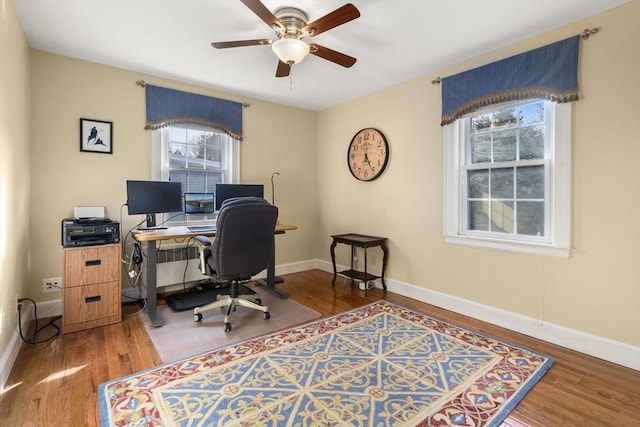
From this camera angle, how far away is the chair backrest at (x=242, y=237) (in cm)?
254

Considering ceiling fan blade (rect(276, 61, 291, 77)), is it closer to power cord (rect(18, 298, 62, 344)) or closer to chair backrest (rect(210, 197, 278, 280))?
chair backrest (rect(210, 197, 278, 280))

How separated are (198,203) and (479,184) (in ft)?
9.70

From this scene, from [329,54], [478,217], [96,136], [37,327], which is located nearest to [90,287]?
[37,327]

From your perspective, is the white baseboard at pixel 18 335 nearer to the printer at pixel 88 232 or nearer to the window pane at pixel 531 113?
the printer at pixel 88 232

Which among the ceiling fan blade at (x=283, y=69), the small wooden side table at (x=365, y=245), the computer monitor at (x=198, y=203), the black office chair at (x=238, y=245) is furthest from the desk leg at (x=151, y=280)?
the small wooden side table at (x=365, y=245)

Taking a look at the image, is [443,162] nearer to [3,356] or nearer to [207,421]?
[207,421]

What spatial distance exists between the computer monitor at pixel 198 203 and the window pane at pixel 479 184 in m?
2.79

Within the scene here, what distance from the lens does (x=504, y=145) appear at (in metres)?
2.77

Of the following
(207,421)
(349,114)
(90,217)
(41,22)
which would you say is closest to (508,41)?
(349,114)

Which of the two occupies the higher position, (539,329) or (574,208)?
(574,208)

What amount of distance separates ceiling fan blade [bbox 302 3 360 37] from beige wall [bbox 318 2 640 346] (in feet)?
5.31

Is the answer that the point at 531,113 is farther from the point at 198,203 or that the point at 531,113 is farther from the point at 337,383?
the point at 198,203

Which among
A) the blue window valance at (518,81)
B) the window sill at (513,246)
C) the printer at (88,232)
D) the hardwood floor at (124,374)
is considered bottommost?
the hardwood floor at (124,374)

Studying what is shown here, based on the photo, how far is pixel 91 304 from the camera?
2.61 metres
